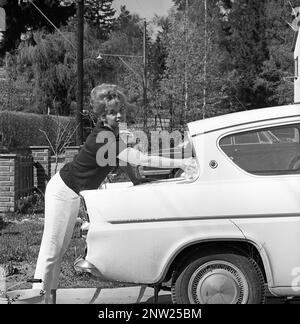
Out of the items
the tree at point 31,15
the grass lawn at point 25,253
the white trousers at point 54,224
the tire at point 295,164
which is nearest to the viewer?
the tire at point 295,164

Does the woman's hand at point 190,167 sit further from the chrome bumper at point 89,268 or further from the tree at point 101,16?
the tree at point 101,16

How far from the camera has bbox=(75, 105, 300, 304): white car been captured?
386cm

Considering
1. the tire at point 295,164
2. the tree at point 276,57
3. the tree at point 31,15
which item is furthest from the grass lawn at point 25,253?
the tree at point 276,57

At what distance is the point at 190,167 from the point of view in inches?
162

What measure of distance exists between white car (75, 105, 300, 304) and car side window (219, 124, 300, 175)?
0.4 inches

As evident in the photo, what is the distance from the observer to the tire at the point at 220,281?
3.95 metres

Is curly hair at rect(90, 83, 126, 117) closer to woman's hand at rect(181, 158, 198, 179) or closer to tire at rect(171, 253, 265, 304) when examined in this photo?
woman's hand at rect(181, 158, 198, 179)

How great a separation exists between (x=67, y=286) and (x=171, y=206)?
200 centimetres

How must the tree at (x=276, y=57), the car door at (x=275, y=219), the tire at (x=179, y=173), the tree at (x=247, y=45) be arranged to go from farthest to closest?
1. the tree at (x=247, y=45)
2. the tree at (x=276, y=57)
3. the tire at (x=179, y=173)
4. the car door at (x=275, y=219)

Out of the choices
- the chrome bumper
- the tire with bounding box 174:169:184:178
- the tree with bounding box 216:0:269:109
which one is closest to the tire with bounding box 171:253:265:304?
the chrome bumper

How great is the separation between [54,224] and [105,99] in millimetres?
1067

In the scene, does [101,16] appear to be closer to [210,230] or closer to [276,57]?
[276,57]

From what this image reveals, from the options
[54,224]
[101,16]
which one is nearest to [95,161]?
[54,224]

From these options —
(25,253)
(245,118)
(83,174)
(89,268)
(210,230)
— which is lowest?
(25,253)
